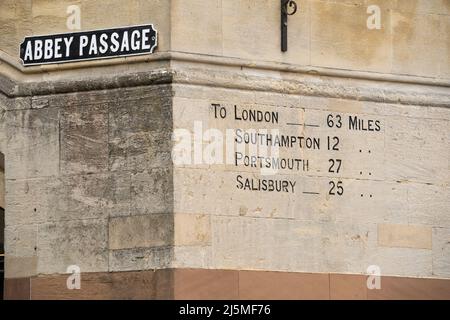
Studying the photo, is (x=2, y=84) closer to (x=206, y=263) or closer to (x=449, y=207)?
(x=206, y=263)

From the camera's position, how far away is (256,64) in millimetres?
19094

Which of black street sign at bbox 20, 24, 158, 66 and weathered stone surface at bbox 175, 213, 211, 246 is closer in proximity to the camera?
weathered stone surface at bbox 175, 213, 211, 246

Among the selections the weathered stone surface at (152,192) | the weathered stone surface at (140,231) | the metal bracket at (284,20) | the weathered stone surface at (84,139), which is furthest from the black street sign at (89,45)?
the weathered stone surface at (140,231)

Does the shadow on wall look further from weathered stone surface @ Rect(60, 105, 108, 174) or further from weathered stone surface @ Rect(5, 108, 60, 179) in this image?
weathered stone surface @ Rect(60, 105, 108, 174)

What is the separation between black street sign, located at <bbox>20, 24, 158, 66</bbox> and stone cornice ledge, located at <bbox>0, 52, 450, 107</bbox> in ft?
0.29

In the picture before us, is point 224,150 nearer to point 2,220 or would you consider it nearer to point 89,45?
point 89,45

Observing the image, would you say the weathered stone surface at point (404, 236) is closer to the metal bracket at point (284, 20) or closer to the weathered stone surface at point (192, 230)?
the weathered stone surface at point (192, 230)

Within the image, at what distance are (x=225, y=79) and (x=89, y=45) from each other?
155 centimetres

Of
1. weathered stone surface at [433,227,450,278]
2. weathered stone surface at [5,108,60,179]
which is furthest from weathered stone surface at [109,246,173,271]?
weathered stone surface at [433,227,450,278]

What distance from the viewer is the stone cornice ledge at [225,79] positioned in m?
18.7

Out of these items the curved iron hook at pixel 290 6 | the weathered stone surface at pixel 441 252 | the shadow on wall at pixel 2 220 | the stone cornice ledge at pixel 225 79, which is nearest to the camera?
the stone cornice ledge at pixel 225 79

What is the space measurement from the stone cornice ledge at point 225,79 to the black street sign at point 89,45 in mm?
88

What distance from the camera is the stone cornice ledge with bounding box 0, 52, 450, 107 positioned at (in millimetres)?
18703

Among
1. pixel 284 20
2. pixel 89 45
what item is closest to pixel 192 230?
pixel 89 45
